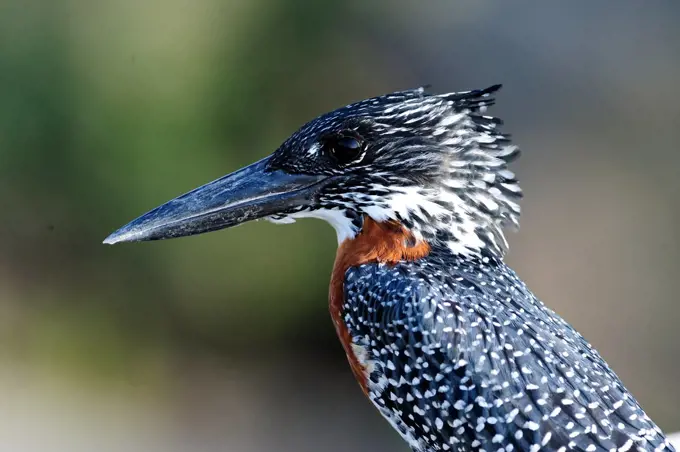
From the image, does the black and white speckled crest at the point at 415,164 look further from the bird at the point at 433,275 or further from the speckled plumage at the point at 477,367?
the speckled plumage at the point at 477,367

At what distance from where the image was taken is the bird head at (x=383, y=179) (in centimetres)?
270

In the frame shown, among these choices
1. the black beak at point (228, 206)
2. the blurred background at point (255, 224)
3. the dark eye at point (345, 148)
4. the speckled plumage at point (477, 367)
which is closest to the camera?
the speckled plumage at point (477, 367)

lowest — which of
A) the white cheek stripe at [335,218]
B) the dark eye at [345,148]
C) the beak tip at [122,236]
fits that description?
the white cheek stripe at [335,218]

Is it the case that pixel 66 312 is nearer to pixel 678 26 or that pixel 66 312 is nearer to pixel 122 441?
pixel 122 441

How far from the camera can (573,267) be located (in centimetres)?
651

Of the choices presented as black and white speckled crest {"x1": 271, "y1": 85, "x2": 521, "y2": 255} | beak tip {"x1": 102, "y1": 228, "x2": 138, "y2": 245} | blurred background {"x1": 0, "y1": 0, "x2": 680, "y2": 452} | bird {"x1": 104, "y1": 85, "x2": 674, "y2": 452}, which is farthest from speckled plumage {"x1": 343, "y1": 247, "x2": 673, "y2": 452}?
blurred background {"x1": 0, "y1": 0, "x2": 680, "y2": 452}

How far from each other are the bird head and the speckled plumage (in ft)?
0.60

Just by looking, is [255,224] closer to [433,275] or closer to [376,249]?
[376,249]

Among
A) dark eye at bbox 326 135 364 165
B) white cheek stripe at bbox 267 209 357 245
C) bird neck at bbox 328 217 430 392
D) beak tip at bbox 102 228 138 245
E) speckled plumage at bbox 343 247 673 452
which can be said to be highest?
dark eye at bbox 326 135 364 165

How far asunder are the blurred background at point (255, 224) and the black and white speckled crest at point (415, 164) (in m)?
3.51

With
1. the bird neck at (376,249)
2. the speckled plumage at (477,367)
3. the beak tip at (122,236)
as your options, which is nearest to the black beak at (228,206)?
the beak tip at (122,236)

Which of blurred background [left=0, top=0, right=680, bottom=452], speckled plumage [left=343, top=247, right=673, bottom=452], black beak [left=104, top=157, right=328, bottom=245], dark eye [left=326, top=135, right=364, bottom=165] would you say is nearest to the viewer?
speckled plumage [left=343, top=247, right=673, bottom=452]

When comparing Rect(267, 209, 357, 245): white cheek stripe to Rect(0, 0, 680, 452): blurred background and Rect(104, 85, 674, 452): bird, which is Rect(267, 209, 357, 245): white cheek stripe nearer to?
Rect(104, 85, 674, 452): bird

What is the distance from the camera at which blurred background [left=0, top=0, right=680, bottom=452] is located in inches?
248
